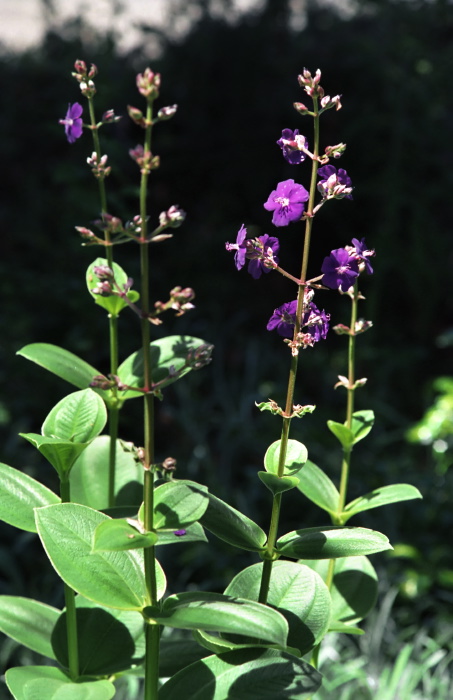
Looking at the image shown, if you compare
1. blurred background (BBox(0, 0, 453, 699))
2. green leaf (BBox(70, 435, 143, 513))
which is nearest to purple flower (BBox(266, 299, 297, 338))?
green leaf (BBox(70, 435, 143, 513))

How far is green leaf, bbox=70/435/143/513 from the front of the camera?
111 centimetres

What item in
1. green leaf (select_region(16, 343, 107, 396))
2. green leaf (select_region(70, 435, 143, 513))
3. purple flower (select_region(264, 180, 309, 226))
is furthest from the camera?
green leaf (select_region(70, 435, 143, 513))

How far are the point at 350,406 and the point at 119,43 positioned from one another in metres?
4.48

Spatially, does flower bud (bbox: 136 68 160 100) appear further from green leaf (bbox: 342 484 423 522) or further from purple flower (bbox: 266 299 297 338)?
green leaf (bbox: 342 484 423 522)

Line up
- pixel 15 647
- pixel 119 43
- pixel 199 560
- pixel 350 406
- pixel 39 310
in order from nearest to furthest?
pixel 350 406
pixel 15 647
pixel 199 560
pixel 39 310
pixel 119 43

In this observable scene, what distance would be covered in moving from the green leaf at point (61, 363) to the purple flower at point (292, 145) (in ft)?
1.19

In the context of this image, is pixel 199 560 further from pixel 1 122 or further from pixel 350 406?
pixel 1 122

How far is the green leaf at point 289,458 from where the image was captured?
86 centimetres

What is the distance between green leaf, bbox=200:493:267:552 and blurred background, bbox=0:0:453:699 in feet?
6.33

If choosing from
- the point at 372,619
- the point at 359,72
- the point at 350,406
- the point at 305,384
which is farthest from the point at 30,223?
the point at 350,406

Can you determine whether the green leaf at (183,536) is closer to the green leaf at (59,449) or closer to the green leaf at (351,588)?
the green leaf at (59,449)

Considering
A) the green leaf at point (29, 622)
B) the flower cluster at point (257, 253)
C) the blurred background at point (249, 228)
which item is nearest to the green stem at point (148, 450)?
the flower cluster at point (257, 253)

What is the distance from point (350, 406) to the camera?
38.6 inches

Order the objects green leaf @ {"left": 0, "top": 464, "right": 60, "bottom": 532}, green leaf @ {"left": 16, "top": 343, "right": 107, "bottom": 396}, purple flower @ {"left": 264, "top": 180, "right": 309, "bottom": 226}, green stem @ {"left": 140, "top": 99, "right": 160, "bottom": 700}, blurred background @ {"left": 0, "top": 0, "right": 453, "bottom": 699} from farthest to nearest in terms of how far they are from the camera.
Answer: blurred background @ {"left": 0, "top": 0, "right": 453, "bottom": 699}
green leaf @ {"left": 16, "top": 343, "right": 107, "bottom": 396}
green leaf @ {"left": 0, "top": 464, "right": 60, "bottom": 532}
purple flower @ {"left": 264, "top": 180, "right": 309, "bottom": 226}
green stem @ {"left": 140, "top": 99, "right": 160, "bottom": 700}
